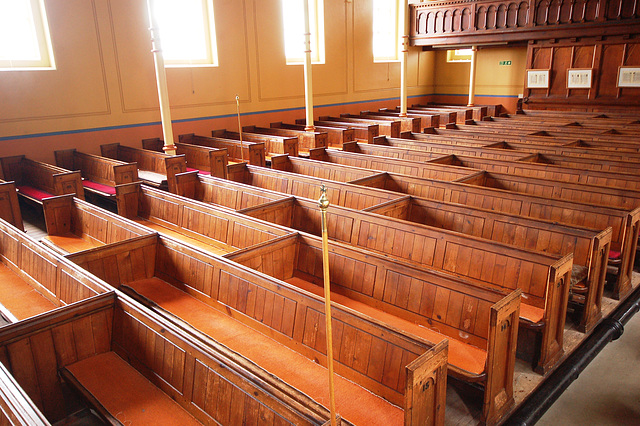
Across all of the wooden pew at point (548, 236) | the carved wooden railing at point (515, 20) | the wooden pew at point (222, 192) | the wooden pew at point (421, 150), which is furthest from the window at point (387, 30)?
the wooden pew at point (548, 236)

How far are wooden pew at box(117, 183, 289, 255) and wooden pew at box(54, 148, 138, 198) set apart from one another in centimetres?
93

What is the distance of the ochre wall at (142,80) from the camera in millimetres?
8656

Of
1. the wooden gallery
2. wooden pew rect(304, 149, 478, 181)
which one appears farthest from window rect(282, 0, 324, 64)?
wooden pew rect(304, 149, 478, 181)

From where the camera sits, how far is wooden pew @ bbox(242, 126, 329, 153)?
9.34m

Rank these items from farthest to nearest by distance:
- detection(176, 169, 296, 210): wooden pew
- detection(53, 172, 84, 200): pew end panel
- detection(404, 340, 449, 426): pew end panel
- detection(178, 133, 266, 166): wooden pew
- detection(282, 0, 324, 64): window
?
1. detection(282, 0, 324, 64): window
2. detection(178, 133, 266, 166): wooden pew
3. detection(53, 172, 84, 200): pew end panel
4. detection(176, 169, 296, 210): wooden pew
5. detection(404, 340, 449, 426): pew end panel

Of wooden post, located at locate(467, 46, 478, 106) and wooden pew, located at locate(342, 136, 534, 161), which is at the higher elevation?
wooden post, located at locate(467, 46, 478, 106)

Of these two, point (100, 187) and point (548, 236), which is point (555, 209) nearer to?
point (548, 236)

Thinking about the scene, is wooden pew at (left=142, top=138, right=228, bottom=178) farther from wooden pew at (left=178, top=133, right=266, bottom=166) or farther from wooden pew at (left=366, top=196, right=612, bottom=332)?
wooden pew at (left=366, top=196, right=612, bottom=332)

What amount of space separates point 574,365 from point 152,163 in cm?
734

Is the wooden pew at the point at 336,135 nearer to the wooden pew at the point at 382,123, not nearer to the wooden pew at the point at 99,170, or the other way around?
the wooden pew at the point at 382,123

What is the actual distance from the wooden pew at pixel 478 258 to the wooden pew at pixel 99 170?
9.54ft

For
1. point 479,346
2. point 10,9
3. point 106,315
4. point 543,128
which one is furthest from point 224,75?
point 479,346

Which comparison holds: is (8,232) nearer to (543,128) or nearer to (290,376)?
(290,376)

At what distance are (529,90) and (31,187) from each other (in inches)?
527
